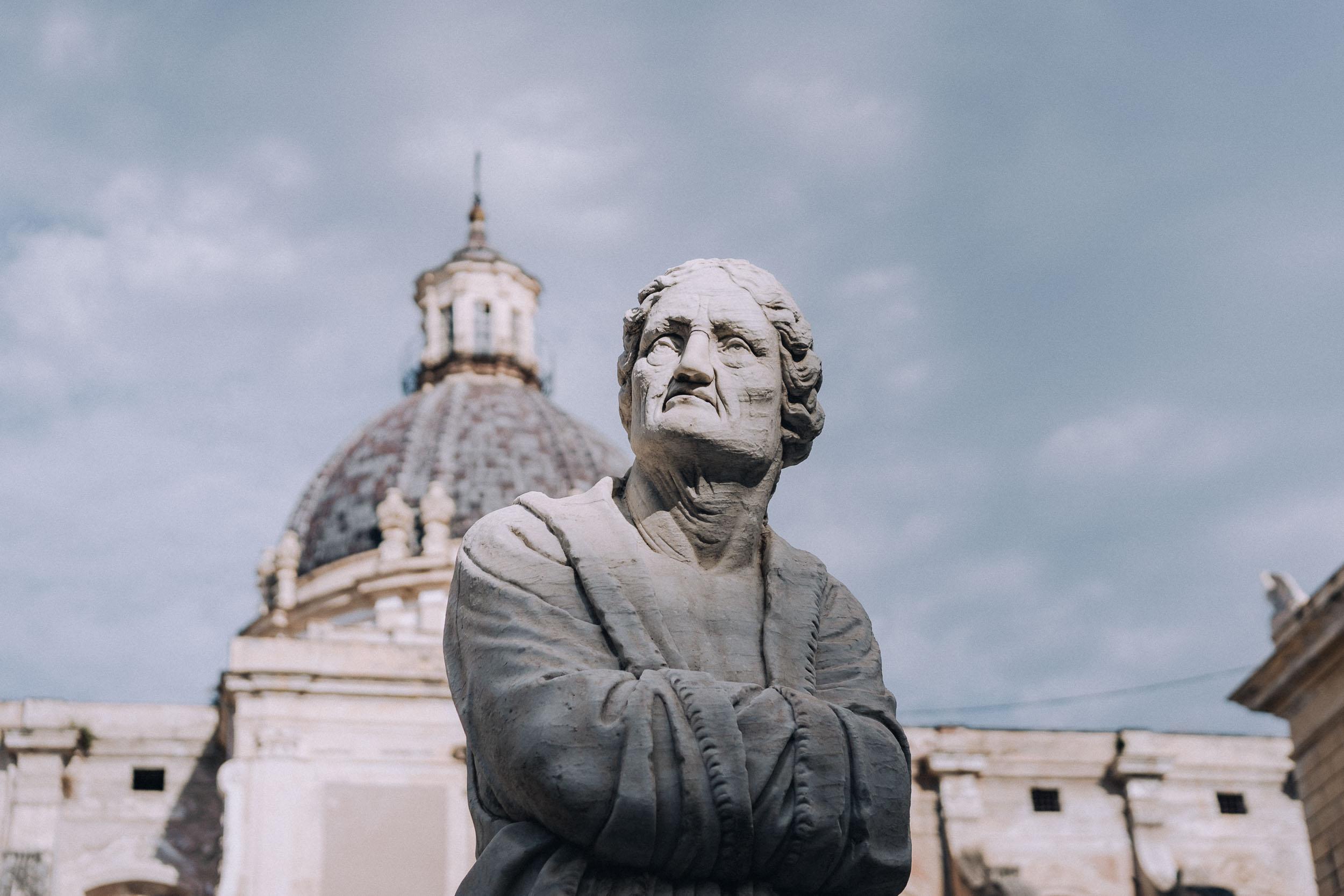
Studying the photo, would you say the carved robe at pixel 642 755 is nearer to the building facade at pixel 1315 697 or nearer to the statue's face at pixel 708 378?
the statue's face at pixel 708 378

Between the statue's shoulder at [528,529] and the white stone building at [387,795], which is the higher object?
the white stone building at [387,795]

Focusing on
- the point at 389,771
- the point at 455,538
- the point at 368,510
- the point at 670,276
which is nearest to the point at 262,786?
the point at 389,771

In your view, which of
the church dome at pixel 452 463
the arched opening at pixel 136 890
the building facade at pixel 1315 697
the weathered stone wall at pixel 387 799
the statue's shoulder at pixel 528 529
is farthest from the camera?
the church dome at pixel 452 463

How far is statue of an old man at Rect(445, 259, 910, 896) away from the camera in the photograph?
4.10 m

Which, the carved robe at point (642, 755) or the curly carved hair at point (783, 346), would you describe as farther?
the curly carved hair at point (783, 346)

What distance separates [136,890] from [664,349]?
31.9m

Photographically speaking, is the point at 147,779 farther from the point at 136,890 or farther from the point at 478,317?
the point at 478,317

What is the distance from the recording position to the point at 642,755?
4.08m

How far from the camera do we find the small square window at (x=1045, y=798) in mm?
36906

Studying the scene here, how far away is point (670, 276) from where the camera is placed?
518 centimetres

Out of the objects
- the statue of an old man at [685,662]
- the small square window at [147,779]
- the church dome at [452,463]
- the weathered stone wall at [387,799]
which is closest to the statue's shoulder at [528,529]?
the statue of an old man at [685,662]

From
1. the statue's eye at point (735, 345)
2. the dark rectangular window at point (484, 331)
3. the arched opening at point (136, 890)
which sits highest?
the dark rectangular window at point (484, 331)

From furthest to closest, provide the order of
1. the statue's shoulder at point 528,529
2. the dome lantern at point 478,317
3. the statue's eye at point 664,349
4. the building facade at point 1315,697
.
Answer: the dome lantern at point 478,317, the building facade at point 1315,697, the statue's eye at point 664,349, the statue's shoulder at point 528,529

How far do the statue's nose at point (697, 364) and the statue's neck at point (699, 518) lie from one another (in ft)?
0.76
